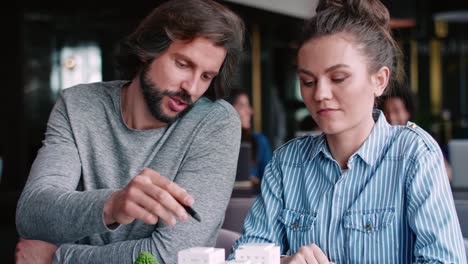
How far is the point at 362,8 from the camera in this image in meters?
1.98

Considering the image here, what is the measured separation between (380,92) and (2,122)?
7480 mm

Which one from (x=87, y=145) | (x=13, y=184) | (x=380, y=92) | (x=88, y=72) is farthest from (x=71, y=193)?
(x=88, y=72)

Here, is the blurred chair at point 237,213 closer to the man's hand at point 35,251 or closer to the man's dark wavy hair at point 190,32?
the man's dark wavy hair at point 190,32

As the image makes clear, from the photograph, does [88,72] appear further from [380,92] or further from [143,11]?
[380,92]

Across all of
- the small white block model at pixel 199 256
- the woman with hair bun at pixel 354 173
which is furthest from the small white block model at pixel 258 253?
the woman with hair bun at pixel 354 173

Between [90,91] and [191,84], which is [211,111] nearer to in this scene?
[191,84]

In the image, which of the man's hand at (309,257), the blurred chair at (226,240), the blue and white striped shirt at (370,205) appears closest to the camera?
the man's hand at (309,257)

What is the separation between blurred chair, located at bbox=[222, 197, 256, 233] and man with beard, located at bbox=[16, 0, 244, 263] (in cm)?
41

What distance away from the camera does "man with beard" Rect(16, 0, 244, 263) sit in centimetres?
187

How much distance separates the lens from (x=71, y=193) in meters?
1.75

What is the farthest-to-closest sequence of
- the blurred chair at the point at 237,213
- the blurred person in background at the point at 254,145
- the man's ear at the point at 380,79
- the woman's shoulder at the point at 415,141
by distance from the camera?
1. the blurred person in background at the point at 254,145
2. the blurred chair at the point at 237,213
3. the man's ear at the point at 380,79
4. the woman's shoulder at the point at 415,141

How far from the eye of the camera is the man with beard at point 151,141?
1.87 meters

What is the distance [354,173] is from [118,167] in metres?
0.65

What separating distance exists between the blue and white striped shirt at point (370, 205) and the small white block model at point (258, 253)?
19.1 inches
